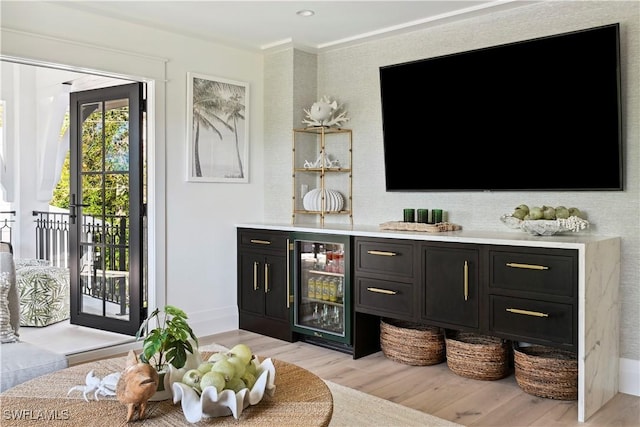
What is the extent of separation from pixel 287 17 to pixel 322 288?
1970 millimetres

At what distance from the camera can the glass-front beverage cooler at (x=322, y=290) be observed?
4.04 metres

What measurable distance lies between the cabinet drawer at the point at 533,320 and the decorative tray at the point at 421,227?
68 centimetres

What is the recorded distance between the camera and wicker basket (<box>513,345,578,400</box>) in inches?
124

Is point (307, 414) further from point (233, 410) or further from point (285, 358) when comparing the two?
point (285, 358)

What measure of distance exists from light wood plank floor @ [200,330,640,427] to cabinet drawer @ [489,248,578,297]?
24.4 inches

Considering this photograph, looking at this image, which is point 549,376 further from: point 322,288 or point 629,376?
point 322,288

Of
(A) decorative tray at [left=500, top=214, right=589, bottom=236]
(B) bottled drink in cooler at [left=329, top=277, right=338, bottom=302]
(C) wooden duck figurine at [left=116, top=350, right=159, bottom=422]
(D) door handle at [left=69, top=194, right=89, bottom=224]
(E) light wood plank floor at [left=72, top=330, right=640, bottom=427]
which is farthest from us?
(D) door handle at [left=69, top=194, right=89, bottom=224]

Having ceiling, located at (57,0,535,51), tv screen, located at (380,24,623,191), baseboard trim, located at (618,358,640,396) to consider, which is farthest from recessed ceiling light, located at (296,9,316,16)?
baseboard trim, located at (618,358,640,396)

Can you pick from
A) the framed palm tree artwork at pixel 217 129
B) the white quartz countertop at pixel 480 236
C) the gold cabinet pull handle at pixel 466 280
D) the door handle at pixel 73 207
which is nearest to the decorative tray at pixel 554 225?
the white quartz countertop at pixel 480 236

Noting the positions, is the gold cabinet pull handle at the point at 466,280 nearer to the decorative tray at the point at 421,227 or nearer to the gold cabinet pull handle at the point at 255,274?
the decorative tray at the point at 421,227

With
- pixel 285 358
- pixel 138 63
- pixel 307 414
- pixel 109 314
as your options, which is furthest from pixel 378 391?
pixel 138 63

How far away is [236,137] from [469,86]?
78.3 inches

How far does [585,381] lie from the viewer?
2.90 m

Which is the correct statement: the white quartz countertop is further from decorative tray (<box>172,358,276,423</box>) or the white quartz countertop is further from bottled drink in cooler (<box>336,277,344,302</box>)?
decorative tray (<box>172,358,276,423</box>)
